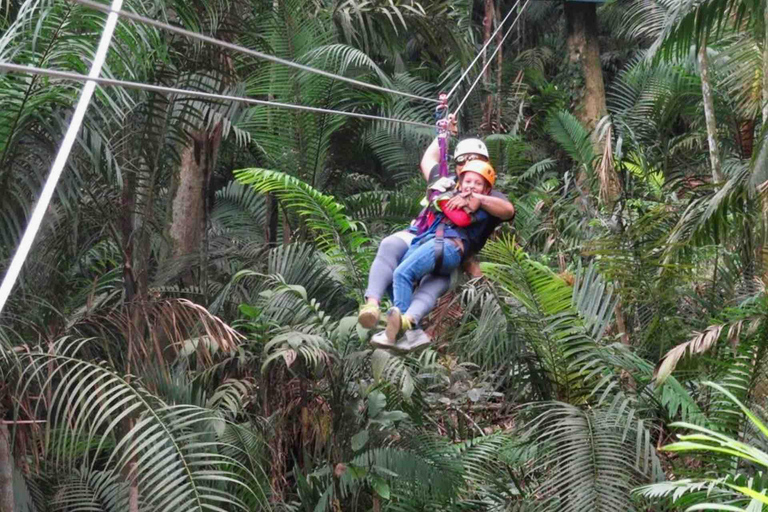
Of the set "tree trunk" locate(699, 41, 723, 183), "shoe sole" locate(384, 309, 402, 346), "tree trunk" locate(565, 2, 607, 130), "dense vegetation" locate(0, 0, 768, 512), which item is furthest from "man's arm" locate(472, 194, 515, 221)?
"tree trunk" locate(565, 2, 607, 130)

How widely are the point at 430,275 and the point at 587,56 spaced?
6602 mm

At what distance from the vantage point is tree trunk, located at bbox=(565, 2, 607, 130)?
11.7 metres

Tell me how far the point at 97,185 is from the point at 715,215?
3.70 metres

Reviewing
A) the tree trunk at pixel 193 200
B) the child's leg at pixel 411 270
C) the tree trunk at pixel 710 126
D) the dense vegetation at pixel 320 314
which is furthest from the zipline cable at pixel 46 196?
the tree trunk at pixel 710 126

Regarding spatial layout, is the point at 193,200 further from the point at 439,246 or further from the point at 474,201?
the point at 474,201

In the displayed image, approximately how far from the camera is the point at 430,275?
5.92m

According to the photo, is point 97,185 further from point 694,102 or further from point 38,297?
point 694,102

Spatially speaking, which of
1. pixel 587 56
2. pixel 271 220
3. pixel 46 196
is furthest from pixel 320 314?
pixel 587 56

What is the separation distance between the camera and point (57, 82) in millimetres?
5734

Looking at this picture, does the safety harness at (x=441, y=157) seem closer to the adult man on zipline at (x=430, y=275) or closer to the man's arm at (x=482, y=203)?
the adult man on zipline at (x=430, y=275)

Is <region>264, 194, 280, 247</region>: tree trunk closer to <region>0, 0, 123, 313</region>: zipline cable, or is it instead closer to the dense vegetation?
the dense vegetation

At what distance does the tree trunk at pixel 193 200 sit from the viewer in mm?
9250

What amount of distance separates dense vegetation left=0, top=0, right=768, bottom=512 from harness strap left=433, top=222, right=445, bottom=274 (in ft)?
3.57

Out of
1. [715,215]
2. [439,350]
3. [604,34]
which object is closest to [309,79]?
[439,350]
